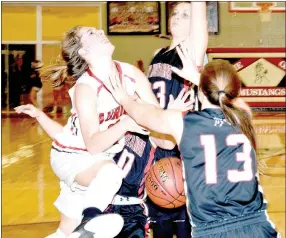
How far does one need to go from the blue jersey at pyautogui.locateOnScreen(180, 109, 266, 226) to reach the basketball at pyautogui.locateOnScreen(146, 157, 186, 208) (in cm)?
50

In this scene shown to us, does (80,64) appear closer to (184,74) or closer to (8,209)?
(184,74)

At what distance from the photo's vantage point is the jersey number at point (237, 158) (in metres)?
2.14

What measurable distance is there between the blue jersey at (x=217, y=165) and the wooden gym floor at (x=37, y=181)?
1.59m

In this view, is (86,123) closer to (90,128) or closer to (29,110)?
(90,128)

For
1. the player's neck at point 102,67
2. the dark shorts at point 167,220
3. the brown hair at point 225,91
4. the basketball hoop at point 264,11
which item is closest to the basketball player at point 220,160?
the brown hair at point 225,91

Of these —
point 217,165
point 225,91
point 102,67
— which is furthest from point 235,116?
point 102,67

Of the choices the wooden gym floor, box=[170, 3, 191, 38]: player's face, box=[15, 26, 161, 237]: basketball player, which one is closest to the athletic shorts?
box=[15, 26, 161, 237]: basketball player

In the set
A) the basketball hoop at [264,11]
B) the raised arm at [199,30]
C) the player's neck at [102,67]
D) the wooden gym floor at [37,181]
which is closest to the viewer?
the player's neck at [102,67]

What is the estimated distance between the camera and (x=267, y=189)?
17.0 feet

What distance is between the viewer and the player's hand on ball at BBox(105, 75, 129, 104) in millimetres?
2398

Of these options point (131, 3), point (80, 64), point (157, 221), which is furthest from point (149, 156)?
point (131, 3)

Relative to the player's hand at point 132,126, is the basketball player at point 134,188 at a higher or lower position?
lower

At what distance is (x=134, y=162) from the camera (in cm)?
276

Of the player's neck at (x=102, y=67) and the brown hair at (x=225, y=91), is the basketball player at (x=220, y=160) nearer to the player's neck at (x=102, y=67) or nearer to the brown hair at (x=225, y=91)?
the brown hair at (x=225, y=91)
